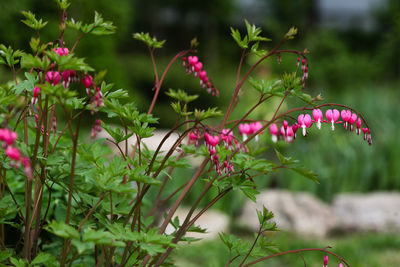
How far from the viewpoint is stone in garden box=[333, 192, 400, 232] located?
18.4 feet

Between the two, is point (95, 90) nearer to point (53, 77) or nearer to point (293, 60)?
point (53, 77)

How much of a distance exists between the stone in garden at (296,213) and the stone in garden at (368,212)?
14 centimetres

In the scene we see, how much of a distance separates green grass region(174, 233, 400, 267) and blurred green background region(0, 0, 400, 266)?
98 cm

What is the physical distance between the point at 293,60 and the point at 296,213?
37.0 ft

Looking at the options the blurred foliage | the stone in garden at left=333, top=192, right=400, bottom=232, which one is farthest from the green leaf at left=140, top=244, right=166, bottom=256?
the stone in garden at left=333, top=192, right=400, bottom=232

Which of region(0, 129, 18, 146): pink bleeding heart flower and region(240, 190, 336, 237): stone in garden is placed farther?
region(240, 190, 336, 237): stone in garden

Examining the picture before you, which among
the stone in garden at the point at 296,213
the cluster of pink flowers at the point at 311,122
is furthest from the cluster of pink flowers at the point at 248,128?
the stone in garden at the point at 296,213

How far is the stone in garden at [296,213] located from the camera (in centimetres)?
553

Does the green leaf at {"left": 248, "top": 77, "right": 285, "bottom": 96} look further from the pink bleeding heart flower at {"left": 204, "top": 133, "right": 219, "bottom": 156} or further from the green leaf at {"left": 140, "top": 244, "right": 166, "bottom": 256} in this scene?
the green leaf at {"left": 140, "top": 244, "right": 166, "bottom": 256}

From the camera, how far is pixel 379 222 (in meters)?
5.62

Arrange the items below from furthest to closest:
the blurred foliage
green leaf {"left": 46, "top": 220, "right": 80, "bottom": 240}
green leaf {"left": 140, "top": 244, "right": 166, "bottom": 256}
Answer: the blurred foliage
green leaf {"left": 140, "top": 244, "right": 166, "bottom": 256}
green leaf {"left": 46, "top": 220, "right": 80, "bottom": 240}

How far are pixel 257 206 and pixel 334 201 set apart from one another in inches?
39.2

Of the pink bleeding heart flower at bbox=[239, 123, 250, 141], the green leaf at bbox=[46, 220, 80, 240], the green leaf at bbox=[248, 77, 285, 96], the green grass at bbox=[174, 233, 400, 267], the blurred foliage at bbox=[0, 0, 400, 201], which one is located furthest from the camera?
the blurred foliage at bbox=[0, 0, 400, 201]

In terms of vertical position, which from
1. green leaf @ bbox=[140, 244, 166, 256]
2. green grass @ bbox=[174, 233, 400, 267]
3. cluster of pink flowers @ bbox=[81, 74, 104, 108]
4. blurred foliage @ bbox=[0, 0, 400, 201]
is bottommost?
green grass @ bbox=[174, 233, 400, 267]
